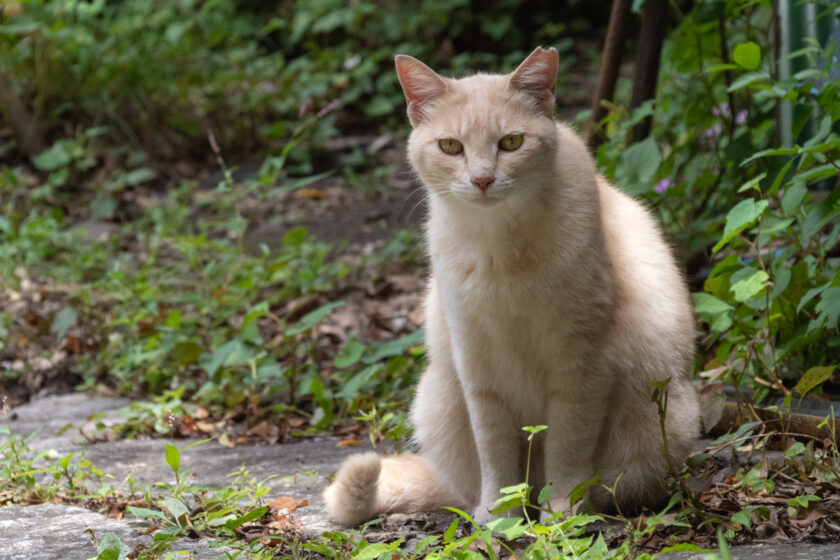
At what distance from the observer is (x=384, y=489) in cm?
284

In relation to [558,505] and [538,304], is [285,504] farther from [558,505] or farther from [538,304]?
[538,304]

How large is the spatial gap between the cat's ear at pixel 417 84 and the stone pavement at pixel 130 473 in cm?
126

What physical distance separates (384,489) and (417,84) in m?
1.27

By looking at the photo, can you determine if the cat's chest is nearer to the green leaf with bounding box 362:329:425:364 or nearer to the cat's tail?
the cat's tail

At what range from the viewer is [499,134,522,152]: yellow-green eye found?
8.55ft

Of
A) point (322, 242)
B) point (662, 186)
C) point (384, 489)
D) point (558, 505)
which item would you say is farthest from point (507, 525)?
point (322, 242)

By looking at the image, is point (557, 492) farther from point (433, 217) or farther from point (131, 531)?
point (131, 531)

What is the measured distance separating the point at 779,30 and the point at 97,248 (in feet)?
14.5

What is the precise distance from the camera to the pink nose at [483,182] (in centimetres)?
251

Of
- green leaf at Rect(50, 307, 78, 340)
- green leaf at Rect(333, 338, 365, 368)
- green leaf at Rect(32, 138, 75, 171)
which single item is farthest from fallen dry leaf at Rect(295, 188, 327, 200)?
green leaf at Rect(333, 338, 365, 368)

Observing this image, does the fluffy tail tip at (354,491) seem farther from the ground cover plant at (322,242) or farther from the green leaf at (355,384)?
the green leaf at (355,384)

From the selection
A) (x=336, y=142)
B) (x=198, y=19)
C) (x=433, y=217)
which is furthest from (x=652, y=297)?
(x=198, y=19)

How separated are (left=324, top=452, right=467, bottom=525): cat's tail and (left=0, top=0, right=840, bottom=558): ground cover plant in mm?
106

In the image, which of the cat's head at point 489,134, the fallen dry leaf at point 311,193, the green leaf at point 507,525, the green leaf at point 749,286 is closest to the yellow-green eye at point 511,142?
the cat's head at point 489,134
